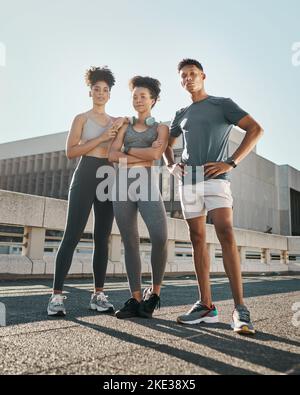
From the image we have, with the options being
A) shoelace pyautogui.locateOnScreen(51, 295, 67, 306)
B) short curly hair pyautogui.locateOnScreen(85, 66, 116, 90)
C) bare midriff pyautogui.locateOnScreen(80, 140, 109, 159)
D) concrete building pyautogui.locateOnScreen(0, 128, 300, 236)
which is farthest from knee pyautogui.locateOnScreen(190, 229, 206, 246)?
concrete building pyautogui.locateOnScreen(0, 128, 300, 236)

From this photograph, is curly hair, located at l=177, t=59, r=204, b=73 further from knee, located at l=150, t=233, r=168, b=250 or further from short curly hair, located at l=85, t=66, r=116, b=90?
knee, located at l=150, t=233, r=168, b=250

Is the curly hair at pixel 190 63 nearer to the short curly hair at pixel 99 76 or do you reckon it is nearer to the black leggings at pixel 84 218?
the short curly hair at pixel 99 76

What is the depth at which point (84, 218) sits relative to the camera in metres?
3.06

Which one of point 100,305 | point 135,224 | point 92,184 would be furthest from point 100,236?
point 100,305

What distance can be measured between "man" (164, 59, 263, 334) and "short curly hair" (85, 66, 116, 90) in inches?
27.2

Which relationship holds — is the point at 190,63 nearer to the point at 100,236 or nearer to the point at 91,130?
the point at 91,130

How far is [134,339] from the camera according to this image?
1.98m

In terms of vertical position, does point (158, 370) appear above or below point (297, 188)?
below

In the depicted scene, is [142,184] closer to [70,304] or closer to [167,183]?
[70,304]

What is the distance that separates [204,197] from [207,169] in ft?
0.80

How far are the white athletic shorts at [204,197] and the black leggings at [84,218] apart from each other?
0.73 metres

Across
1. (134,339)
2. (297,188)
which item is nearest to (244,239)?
(134,339)
